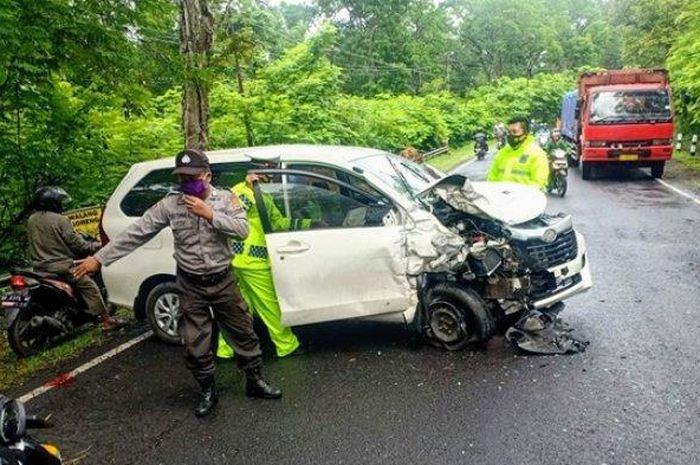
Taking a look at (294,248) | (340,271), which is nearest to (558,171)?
(340,271)

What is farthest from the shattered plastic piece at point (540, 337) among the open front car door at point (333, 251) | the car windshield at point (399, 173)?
the car windshield at point (399, 173)

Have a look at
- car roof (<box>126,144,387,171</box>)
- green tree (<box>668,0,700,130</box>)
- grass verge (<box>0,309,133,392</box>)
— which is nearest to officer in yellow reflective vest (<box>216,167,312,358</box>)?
car roof (<box>126,144,387,171</box>)

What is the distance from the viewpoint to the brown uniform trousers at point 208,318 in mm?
4168

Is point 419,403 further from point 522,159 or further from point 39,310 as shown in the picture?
point 39,310

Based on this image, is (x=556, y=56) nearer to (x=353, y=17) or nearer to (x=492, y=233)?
(x=353, y=17)

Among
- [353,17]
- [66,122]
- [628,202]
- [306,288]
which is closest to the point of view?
[306,288]

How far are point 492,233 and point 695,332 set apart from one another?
6.69ft

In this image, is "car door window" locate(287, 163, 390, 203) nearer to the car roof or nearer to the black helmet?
the car roof

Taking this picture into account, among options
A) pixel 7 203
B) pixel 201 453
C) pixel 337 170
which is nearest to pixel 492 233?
pixel 337 170

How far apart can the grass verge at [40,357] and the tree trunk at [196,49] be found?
3607 mm

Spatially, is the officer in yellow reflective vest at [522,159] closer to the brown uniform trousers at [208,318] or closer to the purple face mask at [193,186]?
the brown uniform trousers at [208,318]

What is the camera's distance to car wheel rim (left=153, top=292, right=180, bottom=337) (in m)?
5.61

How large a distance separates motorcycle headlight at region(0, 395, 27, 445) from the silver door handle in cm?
243

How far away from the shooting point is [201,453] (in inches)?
146
